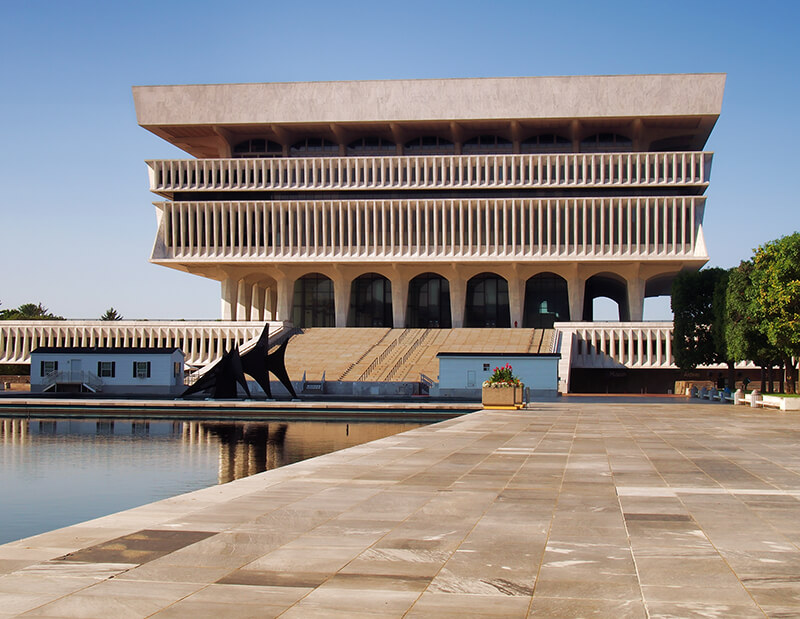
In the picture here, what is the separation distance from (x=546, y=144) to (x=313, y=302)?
83.5 ft

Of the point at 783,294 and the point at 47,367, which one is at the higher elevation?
the point at 783,294

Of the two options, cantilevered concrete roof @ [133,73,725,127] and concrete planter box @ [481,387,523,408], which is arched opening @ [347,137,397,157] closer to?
cantilevered concrete roof @ [133,73,725,127]

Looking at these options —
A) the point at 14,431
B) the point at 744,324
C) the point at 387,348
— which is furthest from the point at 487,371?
the point at 14,431

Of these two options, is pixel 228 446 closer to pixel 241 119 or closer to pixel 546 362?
pixel 546 362

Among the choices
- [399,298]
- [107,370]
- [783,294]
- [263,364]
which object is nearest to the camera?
[783,294]

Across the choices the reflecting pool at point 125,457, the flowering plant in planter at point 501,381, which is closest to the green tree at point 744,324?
the flowering plant in planter at point 501,381

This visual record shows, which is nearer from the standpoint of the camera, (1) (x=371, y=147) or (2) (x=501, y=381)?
(2) (x=501, y=381)

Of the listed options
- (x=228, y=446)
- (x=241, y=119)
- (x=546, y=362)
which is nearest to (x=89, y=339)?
(x=241, y=119)

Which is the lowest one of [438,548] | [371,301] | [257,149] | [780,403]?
[438,548]

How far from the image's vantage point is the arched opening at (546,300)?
79.9 m

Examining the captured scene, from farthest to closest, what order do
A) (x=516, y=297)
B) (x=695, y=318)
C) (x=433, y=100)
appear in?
(x=516, y=297), (x=433, y=100), (x=695, y=318)

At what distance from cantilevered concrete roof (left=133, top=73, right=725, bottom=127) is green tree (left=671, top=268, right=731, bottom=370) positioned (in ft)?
73.0

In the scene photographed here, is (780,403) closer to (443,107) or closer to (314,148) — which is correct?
(443,107)

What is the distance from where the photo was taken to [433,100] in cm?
7425
